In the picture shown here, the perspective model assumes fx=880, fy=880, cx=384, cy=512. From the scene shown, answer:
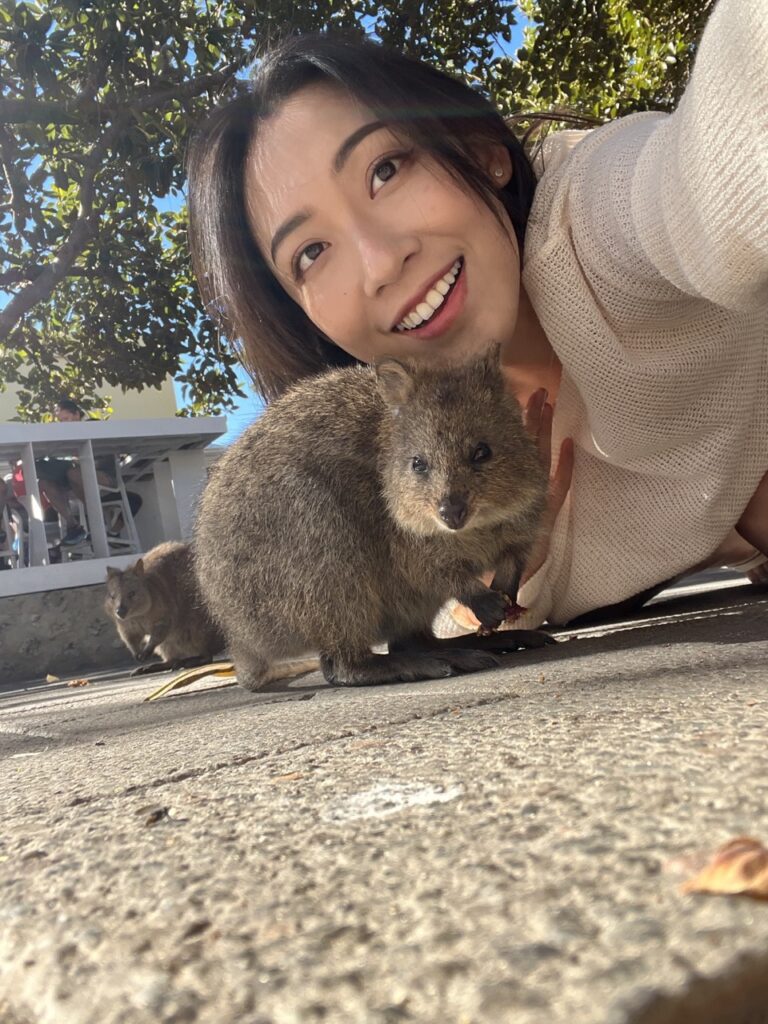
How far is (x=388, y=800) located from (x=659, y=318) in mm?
1537

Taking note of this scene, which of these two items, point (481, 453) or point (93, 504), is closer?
point (481, 453)

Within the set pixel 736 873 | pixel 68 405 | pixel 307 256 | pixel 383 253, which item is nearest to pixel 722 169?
pixel 383 253

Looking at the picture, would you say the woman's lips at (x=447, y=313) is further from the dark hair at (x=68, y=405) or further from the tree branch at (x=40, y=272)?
the dark hair at (x=68, y=405)

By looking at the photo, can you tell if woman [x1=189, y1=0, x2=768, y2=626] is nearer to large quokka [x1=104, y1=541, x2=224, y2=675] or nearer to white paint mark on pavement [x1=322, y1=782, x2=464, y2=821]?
white paint mark on pavement [x1=322, y1=782, x2=464, y2=821]

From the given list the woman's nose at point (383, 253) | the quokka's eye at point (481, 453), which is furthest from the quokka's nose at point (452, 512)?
the woman's nose at point (383, 253)

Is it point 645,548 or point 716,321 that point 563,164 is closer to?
point 716,321

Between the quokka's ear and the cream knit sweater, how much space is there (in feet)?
1.26

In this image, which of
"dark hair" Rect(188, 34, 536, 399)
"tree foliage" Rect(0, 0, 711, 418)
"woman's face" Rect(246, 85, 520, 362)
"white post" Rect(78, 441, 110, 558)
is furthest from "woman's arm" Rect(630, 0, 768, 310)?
"white post" Rect(78, 441, 110, 558)

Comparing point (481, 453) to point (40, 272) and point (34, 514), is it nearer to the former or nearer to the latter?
point (40, 272)

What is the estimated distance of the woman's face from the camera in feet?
7.07

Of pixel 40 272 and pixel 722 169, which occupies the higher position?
pixel 40 272

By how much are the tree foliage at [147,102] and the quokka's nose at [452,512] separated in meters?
3.05

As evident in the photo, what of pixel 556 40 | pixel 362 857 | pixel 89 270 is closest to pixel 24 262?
pixel 89 270

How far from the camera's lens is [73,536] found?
24.2 ft
